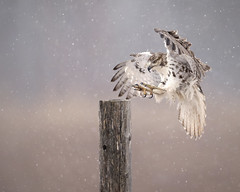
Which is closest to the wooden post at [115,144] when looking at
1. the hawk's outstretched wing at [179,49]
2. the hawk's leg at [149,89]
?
the hawk's leg at [149,89]

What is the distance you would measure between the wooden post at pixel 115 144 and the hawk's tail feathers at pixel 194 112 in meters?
0.47

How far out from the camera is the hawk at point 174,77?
162 centimetres

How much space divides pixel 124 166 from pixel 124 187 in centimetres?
10

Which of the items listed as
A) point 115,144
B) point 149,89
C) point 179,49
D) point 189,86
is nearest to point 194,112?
point 189,86

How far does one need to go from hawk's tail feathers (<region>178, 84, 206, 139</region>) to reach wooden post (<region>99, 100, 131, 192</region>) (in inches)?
18.6

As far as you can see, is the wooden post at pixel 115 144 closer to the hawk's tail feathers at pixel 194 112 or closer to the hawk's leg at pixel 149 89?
the hawk's leg at pixel 149 89

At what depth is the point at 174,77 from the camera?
67.2 inches

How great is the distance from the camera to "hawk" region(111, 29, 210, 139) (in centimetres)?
162

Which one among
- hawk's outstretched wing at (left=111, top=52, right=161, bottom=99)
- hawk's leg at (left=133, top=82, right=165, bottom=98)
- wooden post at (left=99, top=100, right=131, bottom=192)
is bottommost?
wooden post at (left=99, top=100, right=131, bottom=192)

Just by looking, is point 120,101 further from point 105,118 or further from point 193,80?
point 193,80

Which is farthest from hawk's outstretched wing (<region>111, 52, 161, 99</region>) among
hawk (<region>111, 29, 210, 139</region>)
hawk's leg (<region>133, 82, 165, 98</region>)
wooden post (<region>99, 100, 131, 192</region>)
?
wooden post (<region>99, 100, 131, 192</region>)

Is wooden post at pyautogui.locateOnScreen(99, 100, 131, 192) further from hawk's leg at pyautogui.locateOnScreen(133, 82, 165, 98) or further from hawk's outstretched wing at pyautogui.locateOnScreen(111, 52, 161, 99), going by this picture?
hawk's outstretched wing at pyautogui.locateOnScreen(111, 52, 161, 99)

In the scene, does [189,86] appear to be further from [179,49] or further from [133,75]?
[133,75]

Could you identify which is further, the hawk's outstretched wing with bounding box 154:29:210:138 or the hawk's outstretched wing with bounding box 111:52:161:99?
the hawk's outstretched wing with bounding box 111:52:161:99
